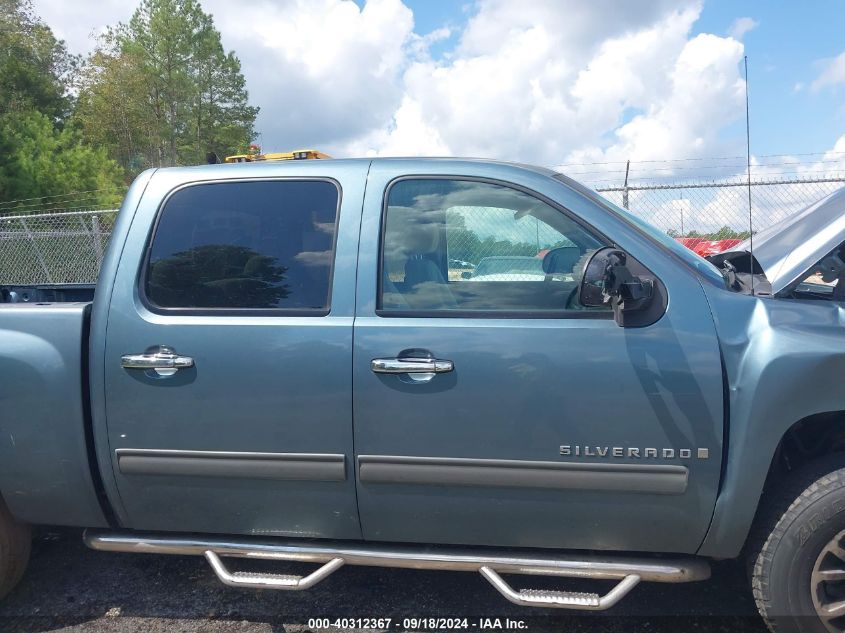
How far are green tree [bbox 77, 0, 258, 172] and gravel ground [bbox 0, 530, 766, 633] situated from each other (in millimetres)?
30816

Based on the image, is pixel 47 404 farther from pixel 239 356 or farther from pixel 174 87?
pixel 174 87

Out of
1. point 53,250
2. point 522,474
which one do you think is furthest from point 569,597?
point 53,250

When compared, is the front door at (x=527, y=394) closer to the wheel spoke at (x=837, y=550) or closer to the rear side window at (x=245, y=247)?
the rear side window at (x=245, y=247)

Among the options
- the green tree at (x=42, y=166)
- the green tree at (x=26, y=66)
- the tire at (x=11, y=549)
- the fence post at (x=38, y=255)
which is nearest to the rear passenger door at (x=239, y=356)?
the tire at (x=11, y=549)

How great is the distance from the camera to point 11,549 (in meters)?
2.77

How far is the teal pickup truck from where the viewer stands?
7.22 feet

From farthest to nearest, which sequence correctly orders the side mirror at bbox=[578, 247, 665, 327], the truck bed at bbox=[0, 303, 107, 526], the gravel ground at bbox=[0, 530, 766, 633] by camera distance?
the gravel ground at bbox=[0, 530, 766, 633] → the truck bed at bbox=[0, 303, 107, 526] → the side mirror at bbox=[578, 247, 665, 327]

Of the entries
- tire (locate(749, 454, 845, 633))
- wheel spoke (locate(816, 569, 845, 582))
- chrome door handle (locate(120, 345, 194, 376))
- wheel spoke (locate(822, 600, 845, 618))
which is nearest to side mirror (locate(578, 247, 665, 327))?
tire (locate(749, 454, 845, 633))

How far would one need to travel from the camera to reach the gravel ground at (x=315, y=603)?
2.65 m

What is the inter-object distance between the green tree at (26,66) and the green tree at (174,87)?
2530 mm

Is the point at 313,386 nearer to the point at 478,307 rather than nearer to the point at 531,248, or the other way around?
the point at 478,307

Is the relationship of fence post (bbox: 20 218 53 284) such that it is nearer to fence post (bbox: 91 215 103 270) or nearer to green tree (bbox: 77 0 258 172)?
fence post (bbox: 91 215 103 270)

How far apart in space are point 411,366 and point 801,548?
4.98 feet

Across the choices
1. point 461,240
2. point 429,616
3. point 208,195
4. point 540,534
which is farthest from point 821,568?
point 208,195
